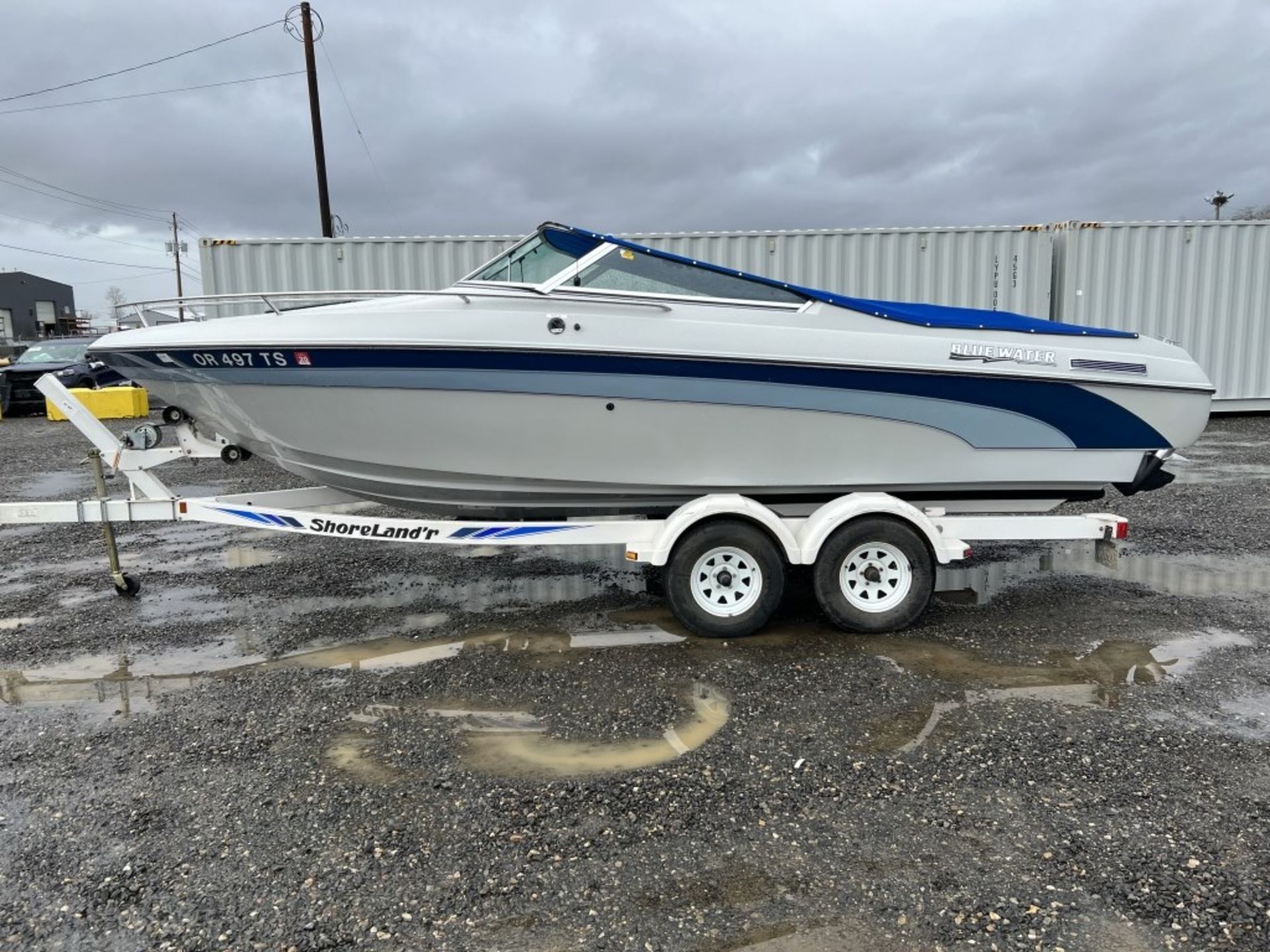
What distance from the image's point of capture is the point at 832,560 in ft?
14.1

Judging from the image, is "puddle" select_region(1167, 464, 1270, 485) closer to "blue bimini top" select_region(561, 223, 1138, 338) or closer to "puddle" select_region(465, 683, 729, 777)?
"blue bimini top" select_region(561, 223, 1138, 338)

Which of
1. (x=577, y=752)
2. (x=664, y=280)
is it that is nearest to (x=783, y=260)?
(x=664, y=280)

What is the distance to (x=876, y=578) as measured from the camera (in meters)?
4.39

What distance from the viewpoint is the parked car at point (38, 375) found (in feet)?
51.2

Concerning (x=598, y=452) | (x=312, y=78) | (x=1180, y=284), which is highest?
(x=312, y=78)

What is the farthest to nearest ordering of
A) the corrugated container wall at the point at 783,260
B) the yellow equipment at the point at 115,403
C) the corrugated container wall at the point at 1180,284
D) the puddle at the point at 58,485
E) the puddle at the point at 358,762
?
the yellow equipment at the point at 115,403 < the corrugated container wall at the point at 1180,284 < the corrugated container wall at the point at 783,260 < the puddle at the point at 58,485 < the puddle at the point at 358,762

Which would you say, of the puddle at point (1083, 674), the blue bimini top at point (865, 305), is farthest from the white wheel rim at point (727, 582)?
the blue bimini top at point (865, 305)

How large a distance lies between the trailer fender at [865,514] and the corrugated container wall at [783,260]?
314 inches

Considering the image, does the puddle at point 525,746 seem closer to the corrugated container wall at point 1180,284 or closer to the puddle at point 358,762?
the puddle at point 358,762

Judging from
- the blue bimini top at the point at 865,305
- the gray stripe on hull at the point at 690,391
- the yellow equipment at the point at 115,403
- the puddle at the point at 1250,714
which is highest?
the blue bimini top at the point at 865,305

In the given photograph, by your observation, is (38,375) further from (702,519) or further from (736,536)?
(736,536)

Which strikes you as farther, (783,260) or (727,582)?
(783,260)

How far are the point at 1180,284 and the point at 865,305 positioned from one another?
10369 millimetres

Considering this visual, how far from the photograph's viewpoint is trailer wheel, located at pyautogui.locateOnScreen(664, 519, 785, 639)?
423 cm
